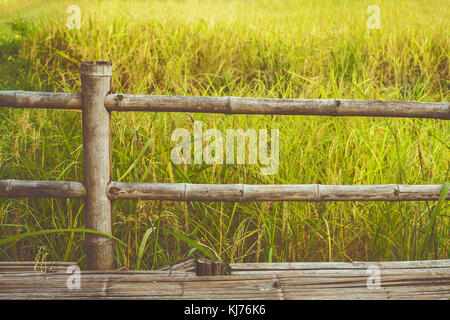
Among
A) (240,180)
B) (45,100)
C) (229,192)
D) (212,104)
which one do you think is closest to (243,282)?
(229,192)

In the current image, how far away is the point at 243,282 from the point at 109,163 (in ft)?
2.36

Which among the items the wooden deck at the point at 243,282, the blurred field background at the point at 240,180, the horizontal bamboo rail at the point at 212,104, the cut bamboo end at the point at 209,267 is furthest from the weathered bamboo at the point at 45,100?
the cut bamboo end at the point at 209,267

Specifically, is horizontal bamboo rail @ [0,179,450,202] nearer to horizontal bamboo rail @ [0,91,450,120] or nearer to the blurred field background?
the blurred field background

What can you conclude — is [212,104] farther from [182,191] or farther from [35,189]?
[35,189]

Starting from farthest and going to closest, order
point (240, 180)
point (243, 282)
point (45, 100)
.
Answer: point (240, 180) < point (45, 100) < point (243, 282)

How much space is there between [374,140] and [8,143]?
1.99m

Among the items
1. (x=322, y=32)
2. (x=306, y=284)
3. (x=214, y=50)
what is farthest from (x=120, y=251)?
(x=322, y=32)

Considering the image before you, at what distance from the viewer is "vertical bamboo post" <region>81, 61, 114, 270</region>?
1.95 m

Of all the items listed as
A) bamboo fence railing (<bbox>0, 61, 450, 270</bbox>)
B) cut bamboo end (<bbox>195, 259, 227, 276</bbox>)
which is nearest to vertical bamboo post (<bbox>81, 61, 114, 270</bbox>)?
bamboo fence railing (<bbox>0, 61, 450, 270</bbox>)

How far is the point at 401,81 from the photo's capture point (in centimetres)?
464

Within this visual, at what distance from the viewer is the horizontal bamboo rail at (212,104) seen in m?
1.98

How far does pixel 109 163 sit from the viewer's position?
2.03 meters

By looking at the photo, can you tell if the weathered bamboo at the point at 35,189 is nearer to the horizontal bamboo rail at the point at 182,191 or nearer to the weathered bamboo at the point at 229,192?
the horizontal bamboo rail at the point at 182,191
